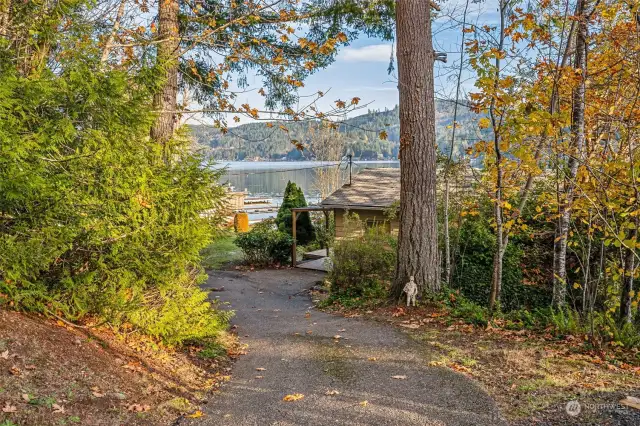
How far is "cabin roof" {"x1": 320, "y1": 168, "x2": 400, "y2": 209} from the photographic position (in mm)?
17312

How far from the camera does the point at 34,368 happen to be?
3793 mm

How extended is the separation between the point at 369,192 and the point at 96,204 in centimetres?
1450

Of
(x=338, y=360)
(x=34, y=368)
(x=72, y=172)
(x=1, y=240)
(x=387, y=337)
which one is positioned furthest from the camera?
Answer: (x=387, y=337)

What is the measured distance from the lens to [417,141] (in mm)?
8219

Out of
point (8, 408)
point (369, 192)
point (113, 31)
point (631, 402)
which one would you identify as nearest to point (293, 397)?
point (8, 408)

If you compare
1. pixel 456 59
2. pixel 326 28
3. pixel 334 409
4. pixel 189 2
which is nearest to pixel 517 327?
pixel 334 409

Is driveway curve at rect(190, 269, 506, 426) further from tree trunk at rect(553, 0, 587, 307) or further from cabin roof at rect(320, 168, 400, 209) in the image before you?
cabin roof at rect(320, 168, 400, 209)

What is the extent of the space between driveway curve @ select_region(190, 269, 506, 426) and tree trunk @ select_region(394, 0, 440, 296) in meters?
Answer: 1.64

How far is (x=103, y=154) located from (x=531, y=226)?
1001 cm

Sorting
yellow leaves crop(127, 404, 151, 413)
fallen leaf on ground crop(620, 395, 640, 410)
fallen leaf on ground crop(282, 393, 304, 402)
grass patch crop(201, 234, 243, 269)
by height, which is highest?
fallen leaf on ground crop(620, 395, 640, 410)

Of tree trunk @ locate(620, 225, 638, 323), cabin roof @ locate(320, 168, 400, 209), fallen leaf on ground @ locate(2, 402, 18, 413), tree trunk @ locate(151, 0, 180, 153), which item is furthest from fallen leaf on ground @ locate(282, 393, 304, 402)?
cabin roof @ locate(320, 168, 400, 209)

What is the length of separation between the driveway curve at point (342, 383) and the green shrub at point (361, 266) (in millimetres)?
1873

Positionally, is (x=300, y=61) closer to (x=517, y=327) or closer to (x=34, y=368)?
(x=517, y=327)

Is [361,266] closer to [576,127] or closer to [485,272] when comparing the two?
[485,272]
